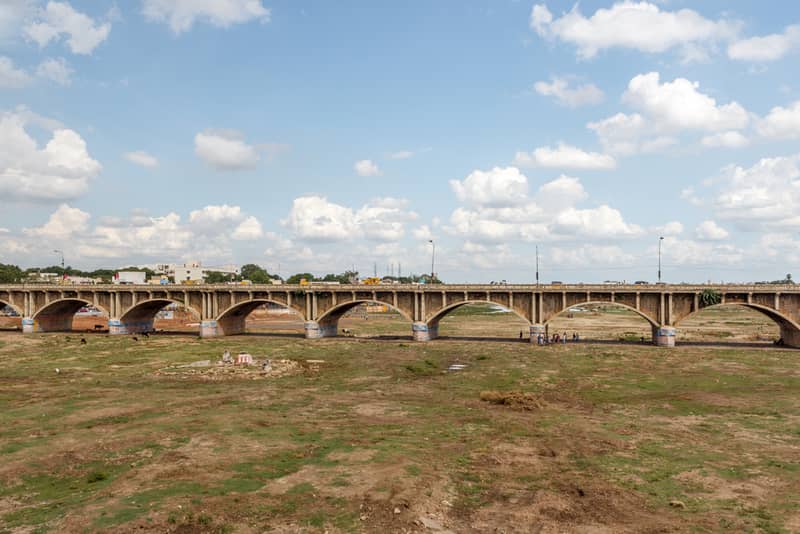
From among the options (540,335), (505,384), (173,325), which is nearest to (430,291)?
(540,335)

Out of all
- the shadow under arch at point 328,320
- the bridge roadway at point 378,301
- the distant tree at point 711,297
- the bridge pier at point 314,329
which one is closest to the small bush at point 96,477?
the bridge roadway at point 378,301

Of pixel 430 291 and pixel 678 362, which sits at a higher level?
pixel 430 291

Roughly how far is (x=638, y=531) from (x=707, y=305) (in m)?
63.5

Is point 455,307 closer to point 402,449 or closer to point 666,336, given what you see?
point 666,336

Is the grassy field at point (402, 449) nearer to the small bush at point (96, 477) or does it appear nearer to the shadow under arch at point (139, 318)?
the small bush at point (96, 477)

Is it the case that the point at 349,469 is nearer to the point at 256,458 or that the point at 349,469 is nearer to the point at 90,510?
the point at 256,458

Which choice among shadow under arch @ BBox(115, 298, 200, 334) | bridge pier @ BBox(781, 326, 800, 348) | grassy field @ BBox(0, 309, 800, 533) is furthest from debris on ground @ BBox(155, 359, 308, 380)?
bridge pier @ BBox(781, 326, 800, 348)

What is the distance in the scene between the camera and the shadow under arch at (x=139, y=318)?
9594 cm

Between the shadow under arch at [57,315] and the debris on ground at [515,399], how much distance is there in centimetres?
8195

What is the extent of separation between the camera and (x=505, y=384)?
51750 millimetres

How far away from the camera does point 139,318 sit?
10262 centimetres

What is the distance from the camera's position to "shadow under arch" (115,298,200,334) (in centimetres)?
9594

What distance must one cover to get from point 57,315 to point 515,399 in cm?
10219

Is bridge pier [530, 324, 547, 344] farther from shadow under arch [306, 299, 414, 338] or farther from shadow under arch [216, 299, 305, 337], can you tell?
shadow under arch [216, 299, 305, 337]
